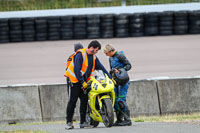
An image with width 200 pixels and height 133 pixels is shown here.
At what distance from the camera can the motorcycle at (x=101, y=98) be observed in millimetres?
8234

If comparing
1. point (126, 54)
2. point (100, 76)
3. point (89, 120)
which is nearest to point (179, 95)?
point (89, 120)

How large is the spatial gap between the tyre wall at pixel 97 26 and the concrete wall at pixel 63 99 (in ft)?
32.7

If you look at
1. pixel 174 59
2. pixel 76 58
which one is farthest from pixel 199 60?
pixel 76 58

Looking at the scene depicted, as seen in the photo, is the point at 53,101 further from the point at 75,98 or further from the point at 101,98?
the point at 101,98

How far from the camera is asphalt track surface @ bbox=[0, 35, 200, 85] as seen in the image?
14.7 m

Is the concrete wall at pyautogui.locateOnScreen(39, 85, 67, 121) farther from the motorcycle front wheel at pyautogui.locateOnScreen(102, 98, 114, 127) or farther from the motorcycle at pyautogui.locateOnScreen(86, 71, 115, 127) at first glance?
the motorcycle front wheel at pyautogui.locateOnScreen(102, 98, 114, 127)

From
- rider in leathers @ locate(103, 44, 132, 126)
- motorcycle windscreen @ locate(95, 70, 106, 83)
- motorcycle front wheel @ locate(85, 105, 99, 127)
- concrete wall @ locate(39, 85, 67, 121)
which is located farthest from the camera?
concrete wall @ locate(39, 85, 67, 121)

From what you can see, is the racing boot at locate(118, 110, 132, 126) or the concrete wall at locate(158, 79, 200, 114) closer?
the racing boot at locate(118, 110, 132, 126)

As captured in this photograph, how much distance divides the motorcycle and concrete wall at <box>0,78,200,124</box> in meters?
2.49

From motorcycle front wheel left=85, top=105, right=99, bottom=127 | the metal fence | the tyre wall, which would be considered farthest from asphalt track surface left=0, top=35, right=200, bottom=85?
motorcycle front wheel left=85, top=105, right=99, bottom=127

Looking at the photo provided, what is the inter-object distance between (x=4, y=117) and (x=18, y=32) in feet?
33.4

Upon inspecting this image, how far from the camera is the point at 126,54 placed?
18.2 m

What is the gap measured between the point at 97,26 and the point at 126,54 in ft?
10.6

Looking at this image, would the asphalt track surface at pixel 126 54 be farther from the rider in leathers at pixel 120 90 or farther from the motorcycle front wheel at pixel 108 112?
the motorcycle front wheel at pixel 108 112
